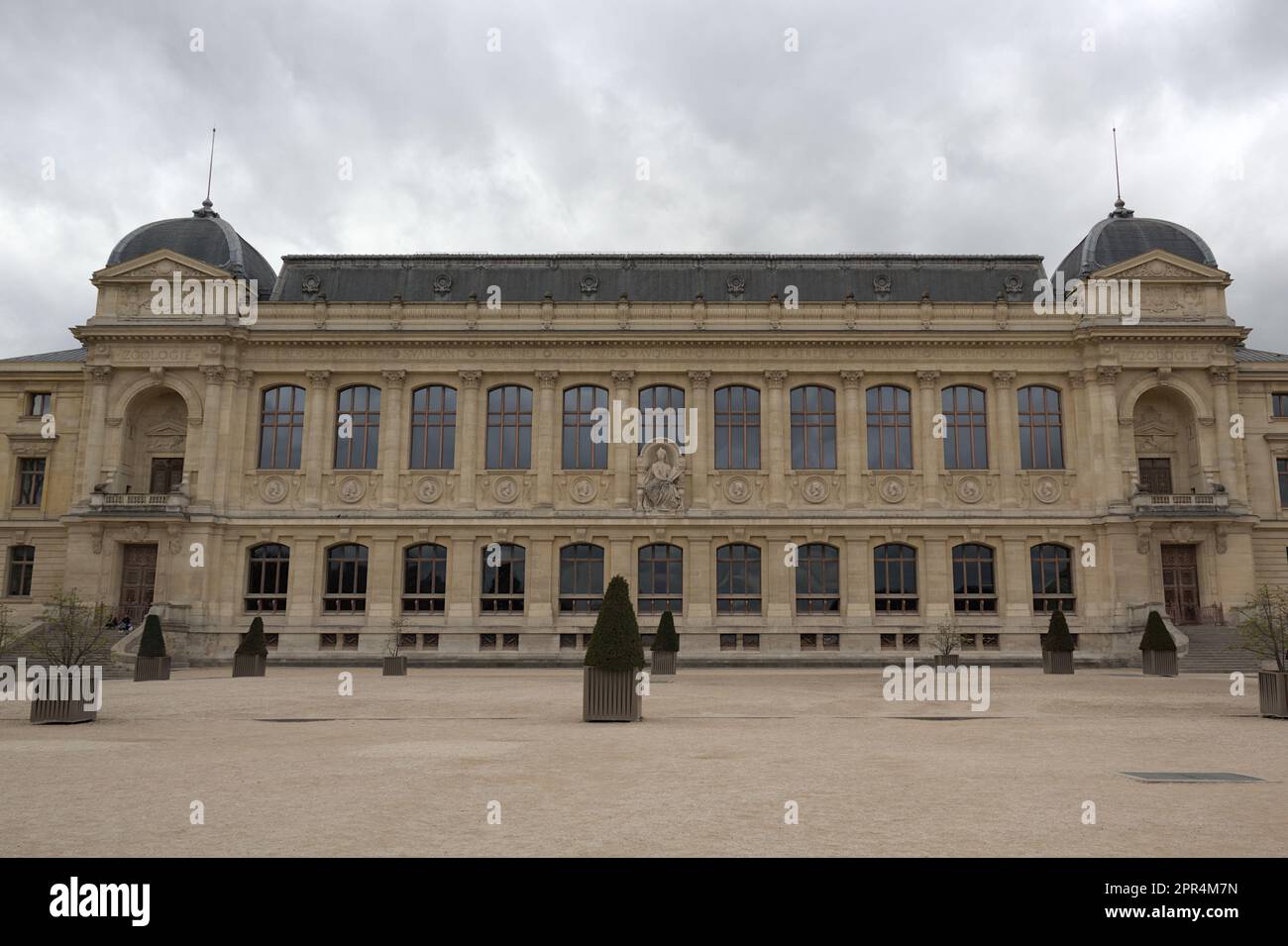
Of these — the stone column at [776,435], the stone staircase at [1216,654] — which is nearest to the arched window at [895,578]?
the stone column at [776,435]

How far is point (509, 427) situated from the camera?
157ft

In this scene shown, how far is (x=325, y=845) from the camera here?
26.9 ft

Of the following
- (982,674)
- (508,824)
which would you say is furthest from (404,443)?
(508,824)

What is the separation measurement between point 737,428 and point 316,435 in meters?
20.1

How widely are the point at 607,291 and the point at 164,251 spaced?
21.2m

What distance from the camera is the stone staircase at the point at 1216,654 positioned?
37375mm

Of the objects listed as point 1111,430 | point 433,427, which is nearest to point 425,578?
point 433,427

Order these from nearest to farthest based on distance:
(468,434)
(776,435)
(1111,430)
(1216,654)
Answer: (1216,654) → (1111,430) → (776,435) → (468,434)

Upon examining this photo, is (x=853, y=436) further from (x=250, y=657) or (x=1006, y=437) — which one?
(x=250, y=657)

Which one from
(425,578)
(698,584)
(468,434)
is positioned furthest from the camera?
(468,434)

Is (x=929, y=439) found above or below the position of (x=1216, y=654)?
above

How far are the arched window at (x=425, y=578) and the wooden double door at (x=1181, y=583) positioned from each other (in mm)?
32783

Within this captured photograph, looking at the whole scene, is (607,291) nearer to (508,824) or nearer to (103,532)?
(103,532)

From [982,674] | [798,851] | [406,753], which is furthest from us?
[982,674]
